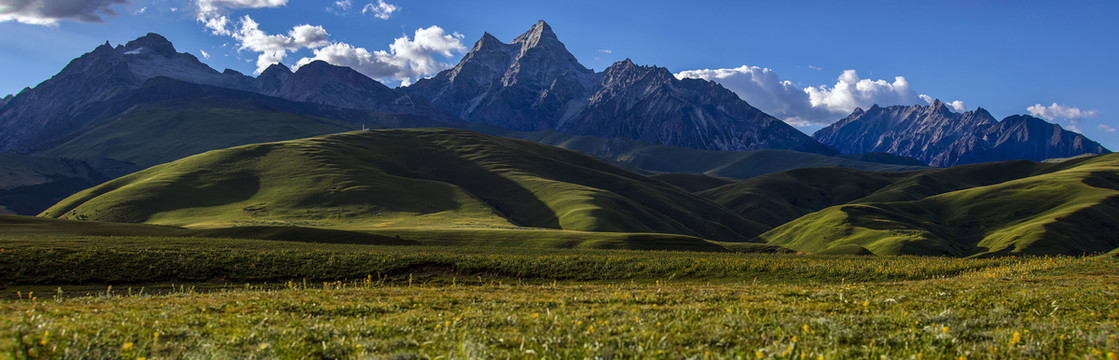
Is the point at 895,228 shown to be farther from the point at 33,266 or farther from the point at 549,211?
the point at 33,266

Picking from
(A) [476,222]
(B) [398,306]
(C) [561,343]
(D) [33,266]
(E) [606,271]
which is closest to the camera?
(C) [561,343]

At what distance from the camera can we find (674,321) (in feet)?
51.6

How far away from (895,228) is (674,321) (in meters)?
205

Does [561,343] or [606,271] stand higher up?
[561,343]

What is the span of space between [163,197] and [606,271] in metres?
160

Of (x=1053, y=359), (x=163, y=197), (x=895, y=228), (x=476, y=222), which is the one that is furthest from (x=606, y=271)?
(x=895, y=228)

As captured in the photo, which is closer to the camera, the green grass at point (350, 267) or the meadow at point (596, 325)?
the meadow at point (596, 325)

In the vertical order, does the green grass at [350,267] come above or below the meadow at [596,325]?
below

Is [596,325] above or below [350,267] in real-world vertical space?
above

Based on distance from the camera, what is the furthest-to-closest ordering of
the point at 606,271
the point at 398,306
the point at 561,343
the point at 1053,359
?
the point at 606,271
the point at 398,306
the point at 561,343
the point at 1053,359

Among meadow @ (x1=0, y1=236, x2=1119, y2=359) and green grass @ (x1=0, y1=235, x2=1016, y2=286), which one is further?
green grass @ (x1=0, y1=235, x2=1016, y2=286)

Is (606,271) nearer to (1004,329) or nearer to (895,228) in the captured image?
(1004,329)

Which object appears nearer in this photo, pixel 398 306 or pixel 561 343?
pixel 561 343

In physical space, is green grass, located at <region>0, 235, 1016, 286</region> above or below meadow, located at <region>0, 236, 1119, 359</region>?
below
